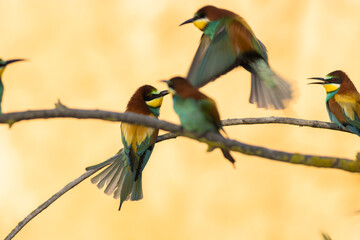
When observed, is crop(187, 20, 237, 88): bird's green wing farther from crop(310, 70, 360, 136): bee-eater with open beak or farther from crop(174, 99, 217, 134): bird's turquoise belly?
crop(310, 70, 360, 136): bee-eater with open beak

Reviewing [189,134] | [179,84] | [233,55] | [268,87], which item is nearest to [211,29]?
[233,55]

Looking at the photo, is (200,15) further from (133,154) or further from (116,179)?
(116,179)

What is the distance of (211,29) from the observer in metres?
2.81

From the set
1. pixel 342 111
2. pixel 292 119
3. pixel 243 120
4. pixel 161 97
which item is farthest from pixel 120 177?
pixel 342 111

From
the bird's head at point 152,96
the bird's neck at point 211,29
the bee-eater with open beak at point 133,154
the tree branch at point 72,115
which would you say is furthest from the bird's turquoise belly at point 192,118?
→ the bird's head at point 152,96

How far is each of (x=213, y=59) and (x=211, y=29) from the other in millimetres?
316

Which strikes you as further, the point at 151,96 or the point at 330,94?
the point at 330,94

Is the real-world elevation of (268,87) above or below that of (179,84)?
below

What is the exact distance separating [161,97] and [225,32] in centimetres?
93

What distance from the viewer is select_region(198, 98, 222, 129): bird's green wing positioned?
7.42ft

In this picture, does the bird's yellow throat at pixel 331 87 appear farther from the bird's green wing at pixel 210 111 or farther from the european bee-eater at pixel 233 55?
the bird's green wing at pixel 210 111

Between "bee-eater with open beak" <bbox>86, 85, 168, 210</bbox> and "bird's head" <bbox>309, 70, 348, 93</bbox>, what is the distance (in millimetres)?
1439

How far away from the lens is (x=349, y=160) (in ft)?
6.97

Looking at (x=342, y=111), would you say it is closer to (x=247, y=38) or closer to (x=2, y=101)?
(x=247, y=38)
